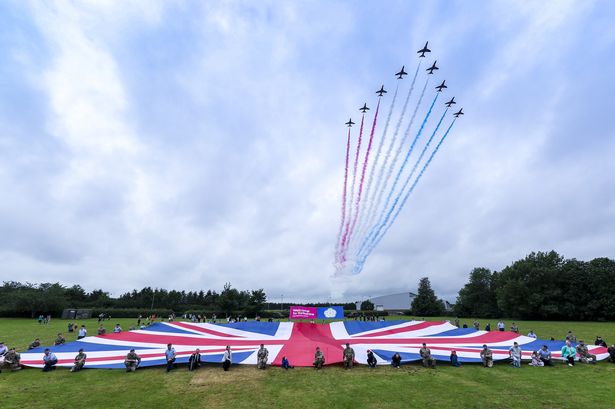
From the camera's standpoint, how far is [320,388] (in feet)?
39.7

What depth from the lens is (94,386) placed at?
40.7 ft

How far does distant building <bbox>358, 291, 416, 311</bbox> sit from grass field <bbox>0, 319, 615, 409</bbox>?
78875mm

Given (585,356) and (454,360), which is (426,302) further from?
(454,360)

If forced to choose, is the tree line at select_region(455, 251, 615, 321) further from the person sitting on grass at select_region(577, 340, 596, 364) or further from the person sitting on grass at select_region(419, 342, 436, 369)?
the person sitting on grass at select_region(419, 342, 436, 369)

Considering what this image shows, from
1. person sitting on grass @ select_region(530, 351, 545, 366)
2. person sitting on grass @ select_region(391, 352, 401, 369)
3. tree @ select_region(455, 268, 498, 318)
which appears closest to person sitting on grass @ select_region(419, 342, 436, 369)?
person sitting on grass @ select_region(391, 352, 401, 369)

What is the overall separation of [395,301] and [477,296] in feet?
84.6

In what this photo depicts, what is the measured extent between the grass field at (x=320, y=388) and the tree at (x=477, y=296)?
196 ft

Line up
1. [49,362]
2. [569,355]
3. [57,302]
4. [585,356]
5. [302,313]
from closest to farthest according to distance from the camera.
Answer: [49,362] < [569,355] < [585,356] < [302,313] < [57,302]

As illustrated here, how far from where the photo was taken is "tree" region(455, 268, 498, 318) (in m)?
69.6

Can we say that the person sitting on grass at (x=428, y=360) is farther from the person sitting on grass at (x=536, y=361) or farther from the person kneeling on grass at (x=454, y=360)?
the person sitting on grass at (x=536, y=361)

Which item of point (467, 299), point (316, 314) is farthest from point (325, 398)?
point (467, 299)

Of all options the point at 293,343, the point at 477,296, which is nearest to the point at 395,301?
the point at 477,296

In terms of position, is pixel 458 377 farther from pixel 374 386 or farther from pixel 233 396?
pixel 233 396

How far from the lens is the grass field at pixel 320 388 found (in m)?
10.5
